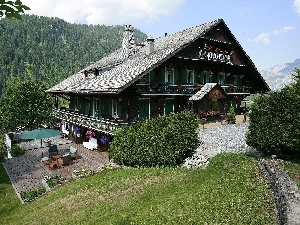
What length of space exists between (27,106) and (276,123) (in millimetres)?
36294

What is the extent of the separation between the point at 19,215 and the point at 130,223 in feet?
22.7

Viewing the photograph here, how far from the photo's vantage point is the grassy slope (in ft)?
33.8

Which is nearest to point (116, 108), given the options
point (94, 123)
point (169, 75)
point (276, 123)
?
point (94, 123)

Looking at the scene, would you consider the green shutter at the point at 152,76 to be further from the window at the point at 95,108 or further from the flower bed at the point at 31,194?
the flower bed at the point at 31,194

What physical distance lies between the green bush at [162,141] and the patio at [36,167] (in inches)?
124

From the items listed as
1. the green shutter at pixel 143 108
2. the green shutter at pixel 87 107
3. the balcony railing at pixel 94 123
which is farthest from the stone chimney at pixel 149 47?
the balcony railing at pixel 94 123

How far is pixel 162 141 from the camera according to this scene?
17.3 metres

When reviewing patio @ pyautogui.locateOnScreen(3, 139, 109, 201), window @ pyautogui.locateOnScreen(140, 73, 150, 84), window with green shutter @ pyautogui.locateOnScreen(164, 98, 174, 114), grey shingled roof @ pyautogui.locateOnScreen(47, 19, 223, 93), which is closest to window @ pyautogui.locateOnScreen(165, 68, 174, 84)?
window with green shutter @ pyautogui.locateOnScreen(164, 98, 174, 114)

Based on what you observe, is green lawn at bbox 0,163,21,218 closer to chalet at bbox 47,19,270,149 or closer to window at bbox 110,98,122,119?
chalet at bbox 47,19,270,149

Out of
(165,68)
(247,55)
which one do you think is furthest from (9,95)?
(247,55)

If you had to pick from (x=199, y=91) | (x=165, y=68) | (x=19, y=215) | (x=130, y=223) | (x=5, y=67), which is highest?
(x=5, y=67)

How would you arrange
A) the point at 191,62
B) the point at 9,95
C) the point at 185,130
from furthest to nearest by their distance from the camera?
the point at 9,95 < the point at 191,62 < the point at 185,130

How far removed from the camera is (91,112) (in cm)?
3044

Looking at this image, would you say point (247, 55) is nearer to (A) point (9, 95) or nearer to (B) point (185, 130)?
(B) point (185, 130)
